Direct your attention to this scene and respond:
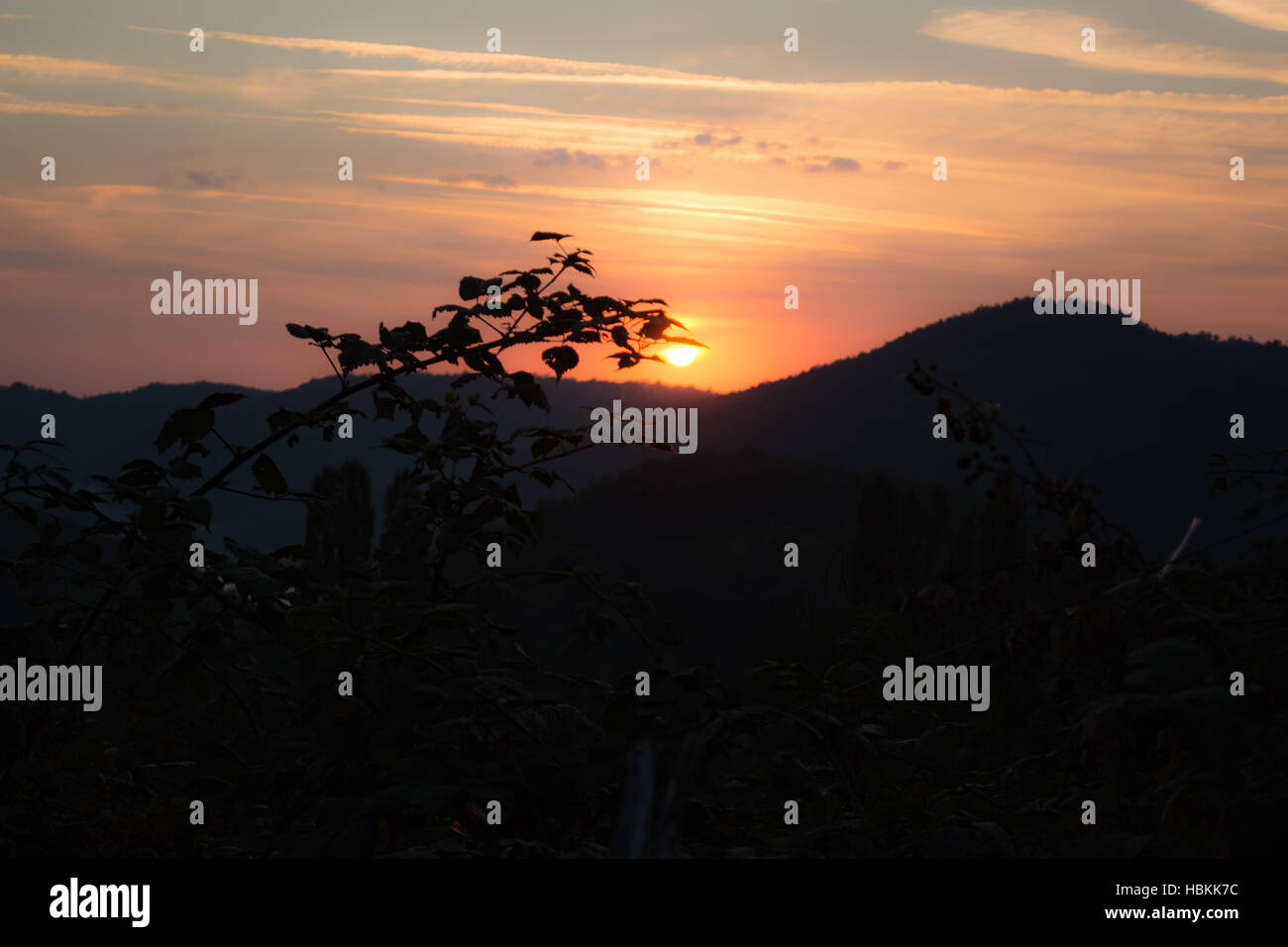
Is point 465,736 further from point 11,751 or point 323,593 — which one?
point 11,751

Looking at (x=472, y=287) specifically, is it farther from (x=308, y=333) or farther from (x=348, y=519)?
(x=348, y=519)

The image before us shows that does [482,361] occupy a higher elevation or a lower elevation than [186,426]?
higher

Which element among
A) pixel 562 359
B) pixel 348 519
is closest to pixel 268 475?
pixel 562 359

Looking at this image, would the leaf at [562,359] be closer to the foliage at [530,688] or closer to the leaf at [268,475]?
the foliage at [530,688]

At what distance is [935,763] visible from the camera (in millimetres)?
2297

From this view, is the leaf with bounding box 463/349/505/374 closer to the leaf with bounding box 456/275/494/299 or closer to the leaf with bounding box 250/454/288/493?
the leaf with bounding box 456/275/494/299

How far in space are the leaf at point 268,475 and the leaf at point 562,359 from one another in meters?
0.90

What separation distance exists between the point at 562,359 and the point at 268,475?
Answer: 0.97 meters

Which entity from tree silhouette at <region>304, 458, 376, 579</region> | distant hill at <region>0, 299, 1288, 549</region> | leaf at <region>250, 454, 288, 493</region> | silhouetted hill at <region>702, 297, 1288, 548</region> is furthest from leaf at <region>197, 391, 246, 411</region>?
silhouetted hill at <region>702, 297, 1288, 548</region>

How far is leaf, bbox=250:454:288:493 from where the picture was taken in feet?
9.77

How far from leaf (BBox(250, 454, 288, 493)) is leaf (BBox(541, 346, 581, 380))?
90cm

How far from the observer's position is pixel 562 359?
3193mm

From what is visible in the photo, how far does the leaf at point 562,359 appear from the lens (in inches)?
126
